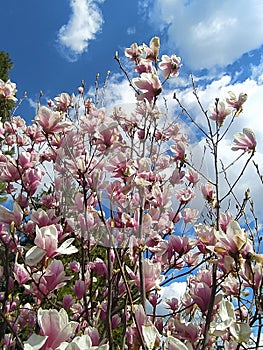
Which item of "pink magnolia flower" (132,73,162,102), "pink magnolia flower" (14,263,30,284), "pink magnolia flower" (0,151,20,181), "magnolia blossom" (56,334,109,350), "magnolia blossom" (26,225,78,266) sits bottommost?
"magnolia blossom" (56,334,109,350)

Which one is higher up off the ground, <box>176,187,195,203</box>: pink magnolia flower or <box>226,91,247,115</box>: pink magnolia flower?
<box>226,91,247,115</box>: pink magnolia flower

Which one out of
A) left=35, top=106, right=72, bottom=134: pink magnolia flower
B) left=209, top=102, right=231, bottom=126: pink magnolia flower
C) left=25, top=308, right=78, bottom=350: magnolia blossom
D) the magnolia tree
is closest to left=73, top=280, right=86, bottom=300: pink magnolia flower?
the magnolia tree

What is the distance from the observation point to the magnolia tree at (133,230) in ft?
3.18

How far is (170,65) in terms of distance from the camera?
1842 mm

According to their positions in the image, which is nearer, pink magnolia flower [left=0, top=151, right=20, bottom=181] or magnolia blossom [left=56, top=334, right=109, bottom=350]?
magnolia blossom [left=56, top=334, right=109, bottom=350]

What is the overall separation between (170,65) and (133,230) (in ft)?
2.91

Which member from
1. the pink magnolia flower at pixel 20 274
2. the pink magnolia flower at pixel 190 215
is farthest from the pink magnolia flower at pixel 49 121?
the pink magnolia flower at pixel 190 215

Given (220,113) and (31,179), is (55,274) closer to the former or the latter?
(31,179)

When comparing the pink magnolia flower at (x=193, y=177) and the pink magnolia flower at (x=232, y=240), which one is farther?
the pink magnolia flower at (x=193, y=177)

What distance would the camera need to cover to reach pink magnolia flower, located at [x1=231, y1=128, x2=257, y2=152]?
1.49m

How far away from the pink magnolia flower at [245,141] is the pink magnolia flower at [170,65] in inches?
19.8

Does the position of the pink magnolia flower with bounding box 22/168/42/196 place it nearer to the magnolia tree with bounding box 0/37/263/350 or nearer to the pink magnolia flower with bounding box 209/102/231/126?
the magnolia tree with bounding box 0/37/263/350

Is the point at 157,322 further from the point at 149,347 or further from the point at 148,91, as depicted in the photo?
the point at 148,91

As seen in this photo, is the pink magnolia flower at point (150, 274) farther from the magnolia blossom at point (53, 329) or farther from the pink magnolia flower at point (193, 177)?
the pink magnolia flower at point (193, 177)
